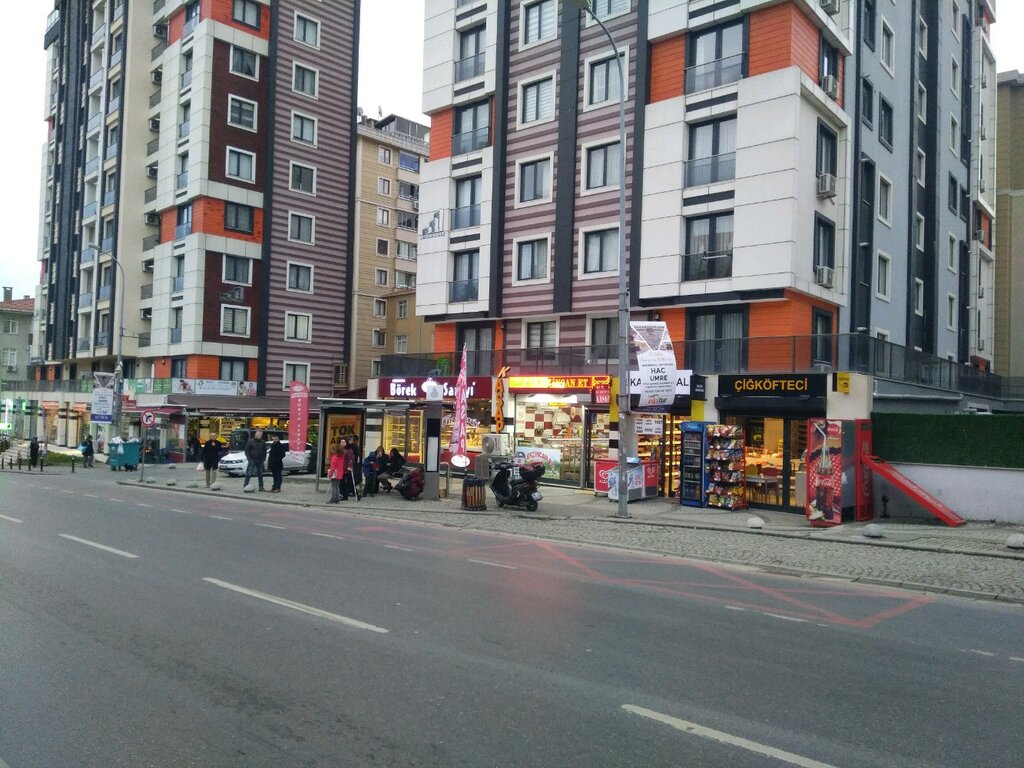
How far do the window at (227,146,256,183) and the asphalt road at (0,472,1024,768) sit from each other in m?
35.1

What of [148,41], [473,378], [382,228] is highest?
[148,41]

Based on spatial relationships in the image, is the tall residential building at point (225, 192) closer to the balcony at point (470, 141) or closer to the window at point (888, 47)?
the balcony at point (470, 141)

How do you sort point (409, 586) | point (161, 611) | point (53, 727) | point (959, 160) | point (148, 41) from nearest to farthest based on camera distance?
point (53, 727) < point (161, 611) < point (409, 586) < point (959, 160) < point (148, 41)

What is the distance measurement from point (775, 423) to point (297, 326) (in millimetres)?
32036

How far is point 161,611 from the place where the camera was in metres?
8.69

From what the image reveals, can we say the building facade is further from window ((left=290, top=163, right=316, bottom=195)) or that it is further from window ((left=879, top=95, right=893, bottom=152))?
window ((left=879, top=95, right=893, bottom=152))

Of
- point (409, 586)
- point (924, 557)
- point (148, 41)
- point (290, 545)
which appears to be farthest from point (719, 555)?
point (148, 41)

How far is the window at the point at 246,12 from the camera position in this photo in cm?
4422

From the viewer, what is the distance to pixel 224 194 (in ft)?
142

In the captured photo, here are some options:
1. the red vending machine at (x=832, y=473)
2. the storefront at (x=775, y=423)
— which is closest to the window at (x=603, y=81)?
the storefront at (x=775, y=423)

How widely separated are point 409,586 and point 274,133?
131 feet

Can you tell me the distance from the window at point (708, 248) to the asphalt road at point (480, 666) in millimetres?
13653

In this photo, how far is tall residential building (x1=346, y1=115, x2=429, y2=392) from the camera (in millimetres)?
52438

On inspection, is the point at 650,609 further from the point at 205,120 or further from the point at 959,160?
the point at 205,120
